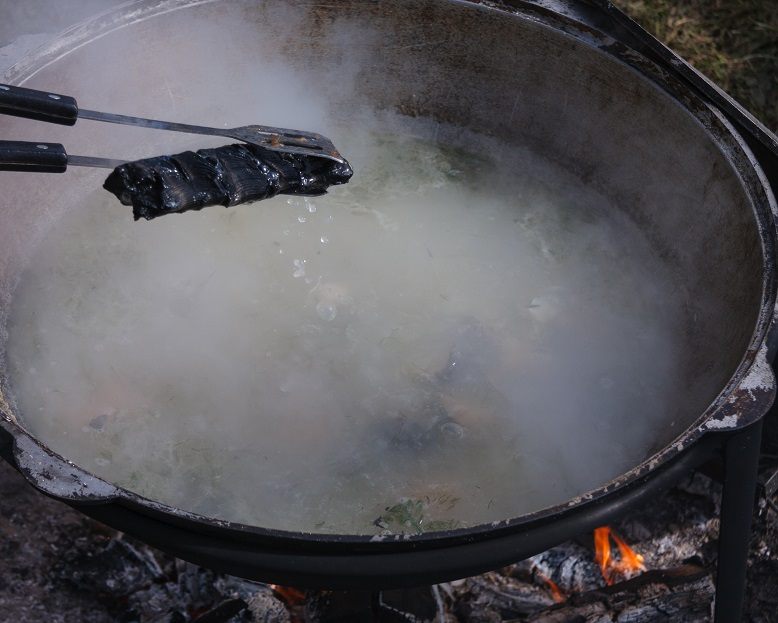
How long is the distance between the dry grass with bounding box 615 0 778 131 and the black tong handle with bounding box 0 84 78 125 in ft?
10.4

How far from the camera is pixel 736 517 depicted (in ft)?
6.06

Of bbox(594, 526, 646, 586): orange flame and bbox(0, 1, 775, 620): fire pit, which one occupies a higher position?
bbox(0, 1, 775, 620): fire pit

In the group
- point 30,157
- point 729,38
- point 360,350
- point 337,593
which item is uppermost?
point 729,38

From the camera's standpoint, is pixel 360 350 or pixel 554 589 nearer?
pixel 360 350

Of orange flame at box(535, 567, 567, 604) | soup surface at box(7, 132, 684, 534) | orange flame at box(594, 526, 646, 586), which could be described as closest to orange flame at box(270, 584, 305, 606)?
soup surface at box(7, 132, 684, 534)

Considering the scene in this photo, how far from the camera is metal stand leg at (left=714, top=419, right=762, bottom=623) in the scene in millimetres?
1728

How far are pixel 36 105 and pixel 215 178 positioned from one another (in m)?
0.40

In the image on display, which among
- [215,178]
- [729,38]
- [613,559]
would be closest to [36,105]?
[215,178]

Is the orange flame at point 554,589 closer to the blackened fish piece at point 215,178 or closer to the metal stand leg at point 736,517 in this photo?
the metal stand leg at point 736,517

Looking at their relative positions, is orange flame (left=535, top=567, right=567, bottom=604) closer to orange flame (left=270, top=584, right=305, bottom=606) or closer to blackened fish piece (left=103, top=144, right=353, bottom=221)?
orange flame (left=270, top=584, right=305, bottom=606)

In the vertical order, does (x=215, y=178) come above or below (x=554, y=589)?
above

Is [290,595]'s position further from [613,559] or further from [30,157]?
[30,157]

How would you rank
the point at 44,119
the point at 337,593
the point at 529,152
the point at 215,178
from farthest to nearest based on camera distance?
1. the point at 529,152
2. the point at 337,593
3. the point at 215,178
4. the point at 44,119

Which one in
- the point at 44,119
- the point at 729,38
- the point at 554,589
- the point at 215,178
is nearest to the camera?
the point at 44,119
